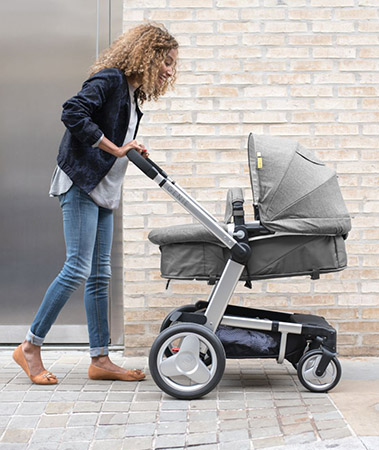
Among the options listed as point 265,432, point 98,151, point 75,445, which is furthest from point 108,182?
point 265,432

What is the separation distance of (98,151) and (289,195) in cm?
104

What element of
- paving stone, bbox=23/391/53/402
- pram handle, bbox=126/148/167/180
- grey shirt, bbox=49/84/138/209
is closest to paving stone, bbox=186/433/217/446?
paving stone, bbox=23/391/53/402

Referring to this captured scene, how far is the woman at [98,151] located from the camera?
3562mm

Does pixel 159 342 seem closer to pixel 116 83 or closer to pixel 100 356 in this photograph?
pixel 100 356

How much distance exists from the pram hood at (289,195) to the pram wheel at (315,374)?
0.68 m

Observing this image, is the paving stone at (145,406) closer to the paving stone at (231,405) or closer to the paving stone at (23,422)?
the paving stone at (231,405)

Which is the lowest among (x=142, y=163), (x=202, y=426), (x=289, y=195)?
(x=202, y=426)

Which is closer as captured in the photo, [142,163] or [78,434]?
[78,434]

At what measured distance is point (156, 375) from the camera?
11.3 ft

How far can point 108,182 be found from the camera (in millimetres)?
3744

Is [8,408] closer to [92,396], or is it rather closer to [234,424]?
[92,396]

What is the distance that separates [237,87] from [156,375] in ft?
6.97

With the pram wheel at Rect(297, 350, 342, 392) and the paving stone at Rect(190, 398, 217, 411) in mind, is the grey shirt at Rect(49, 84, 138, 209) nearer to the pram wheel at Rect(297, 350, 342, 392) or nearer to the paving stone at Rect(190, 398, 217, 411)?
the paving stone at Rect(190, 398, 217, 411)

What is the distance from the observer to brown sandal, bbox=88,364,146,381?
387 cm
